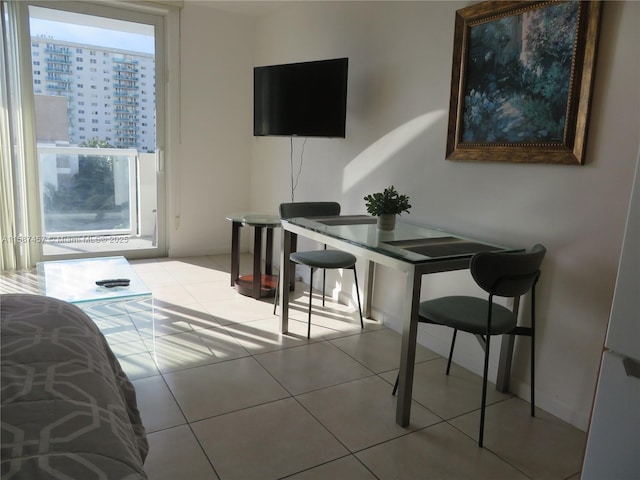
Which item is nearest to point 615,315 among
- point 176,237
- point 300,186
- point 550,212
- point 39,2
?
point 550,212

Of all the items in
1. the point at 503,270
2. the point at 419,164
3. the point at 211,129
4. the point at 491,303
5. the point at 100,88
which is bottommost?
the point at 491,303

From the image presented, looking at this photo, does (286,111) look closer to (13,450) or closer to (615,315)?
(615,315)

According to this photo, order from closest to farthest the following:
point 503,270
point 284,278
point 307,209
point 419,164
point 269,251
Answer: point 503,270, point 419,164, point 284,278, point 307,209, point 269,251

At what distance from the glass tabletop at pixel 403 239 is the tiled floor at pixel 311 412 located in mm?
744

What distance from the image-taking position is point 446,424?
2123 mm

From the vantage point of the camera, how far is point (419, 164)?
2.92m

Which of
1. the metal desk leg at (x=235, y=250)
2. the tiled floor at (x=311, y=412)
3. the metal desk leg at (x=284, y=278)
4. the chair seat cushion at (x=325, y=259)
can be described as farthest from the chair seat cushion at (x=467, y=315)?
the metal desk leg at (x=235, y=250)

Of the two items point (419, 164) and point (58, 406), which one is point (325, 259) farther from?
point (58, 406)

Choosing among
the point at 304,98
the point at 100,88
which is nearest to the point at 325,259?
the point at 304,98

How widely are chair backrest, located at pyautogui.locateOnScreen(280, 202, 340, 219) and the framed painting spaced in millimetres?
975

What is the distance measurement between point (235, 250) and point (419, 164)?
170cm

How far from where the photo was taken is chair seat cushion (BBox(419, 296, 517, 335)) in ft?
6.60

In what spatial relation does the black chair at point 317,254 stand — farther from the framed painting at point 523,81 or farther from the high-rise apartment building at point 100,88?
the high-rise apartment building at point 100,88

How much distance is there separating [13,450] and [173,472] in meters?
1.06
